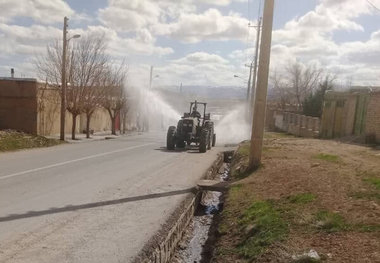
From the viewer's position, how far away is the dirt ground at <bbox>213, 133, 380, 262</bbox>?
19.5 ft

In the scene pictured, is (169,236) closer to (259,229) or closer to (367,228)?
(259,229)

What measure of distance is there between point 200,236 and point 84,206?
2.36 m

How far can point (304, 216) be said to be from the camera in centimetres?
748

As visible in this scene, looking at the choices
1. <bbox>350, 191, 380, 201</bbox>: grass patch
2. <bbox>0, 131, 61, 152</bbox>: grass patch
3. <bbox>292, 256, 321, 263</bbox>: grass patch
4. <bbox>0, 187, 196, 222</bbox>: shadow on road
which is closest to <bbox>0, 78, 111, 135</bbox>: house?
<bbox>0, 131, 61, 152</bbox>: grass patch

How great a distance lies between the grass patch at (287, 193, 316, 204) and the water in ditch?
167 centimetres

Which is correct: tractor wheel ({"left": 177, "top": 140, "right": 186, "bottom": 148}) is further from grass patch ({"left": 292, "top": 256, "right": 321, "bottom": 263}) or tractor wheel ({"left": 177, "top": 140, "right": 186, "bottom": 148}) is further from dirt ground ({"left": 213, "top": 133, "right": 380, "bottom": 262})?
grass patch ({"left": 292, "top": 256, "right": 321, "bottom": 263})

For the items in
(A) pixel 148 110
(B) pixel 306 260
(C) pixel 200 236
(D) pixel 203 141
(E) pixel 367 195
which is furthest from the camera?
(A) pixel 148 110

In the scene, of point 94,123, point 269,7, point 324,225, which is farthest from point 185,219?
point 94,123

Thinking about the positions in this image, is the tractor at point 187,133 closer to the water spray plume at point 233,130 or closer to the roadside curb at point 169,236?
the water spray plume at point 233,130

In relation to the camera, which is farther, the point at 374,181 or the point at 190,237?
the point at 374,181

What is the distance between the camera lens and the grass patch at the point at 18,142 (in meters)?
21.8

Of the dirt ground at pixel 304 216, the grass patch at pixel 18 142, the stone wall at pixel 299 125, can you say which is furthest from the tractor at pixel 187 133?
the stone wall at pixel 299 125

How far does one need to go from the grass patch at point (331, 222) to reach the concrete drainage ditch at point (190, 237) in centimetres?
190

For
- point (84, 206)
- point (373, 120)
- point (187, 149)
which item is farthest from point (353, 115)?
point (84, 206)
